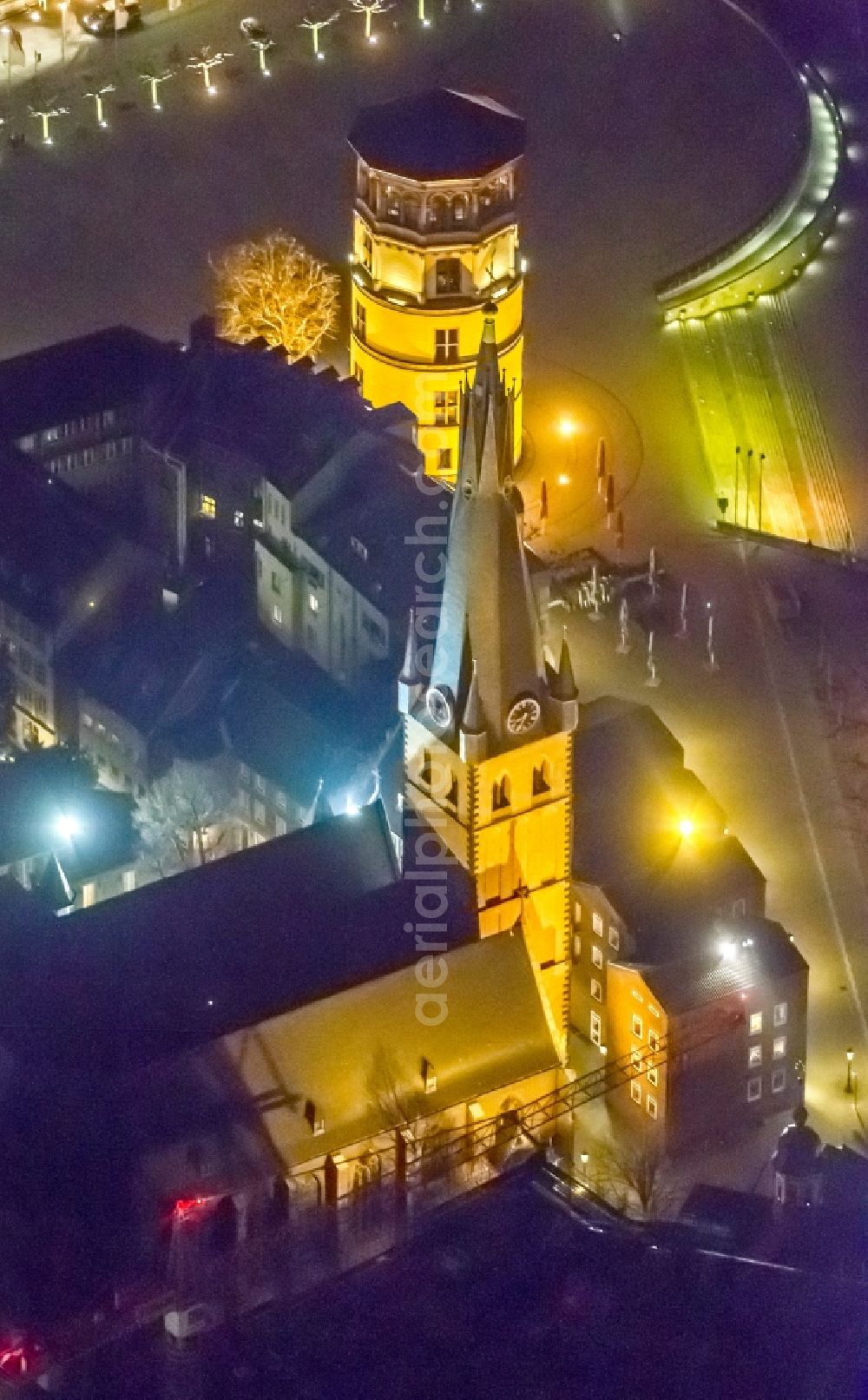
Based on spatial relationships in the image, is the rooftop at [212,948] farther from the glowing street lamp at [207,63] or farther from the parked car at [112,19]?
the parked car at [112,19]

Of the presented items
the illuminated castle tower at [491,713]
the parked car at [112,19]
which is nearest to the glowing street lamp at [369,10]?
the parked car at [112,19]

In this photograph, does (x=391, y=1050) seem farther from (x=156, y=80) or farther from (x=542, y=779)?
(x=156, y=80)

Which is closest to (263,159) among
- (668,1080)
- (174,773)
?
(174,773)

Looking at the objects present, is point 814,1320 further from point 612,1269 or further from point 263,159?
point 263,159

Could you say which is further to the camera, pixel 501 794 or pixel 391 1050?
pixel 391 1050

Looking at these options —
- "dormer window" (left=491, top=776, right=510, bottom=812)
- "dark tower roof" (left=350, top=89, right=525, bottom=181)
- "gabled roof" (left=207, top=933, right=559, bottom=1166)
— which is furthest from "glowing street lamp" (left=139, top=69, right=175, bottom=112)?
"dormer window" (left=491, top=776, right=510, bottom=812)

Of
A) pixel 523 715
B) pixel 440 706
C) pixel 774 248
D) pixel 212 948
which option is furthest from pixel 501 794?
pixel 774 248
